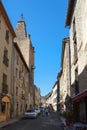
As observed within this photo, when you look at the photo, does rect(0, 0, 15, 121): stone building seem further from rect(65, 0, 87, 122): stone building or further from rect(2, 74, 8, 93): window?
rect(65, 0, 87, 122): stone building

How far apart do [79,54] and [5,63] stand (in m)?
15.2

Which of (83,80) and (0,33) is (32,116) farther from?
(83,80)

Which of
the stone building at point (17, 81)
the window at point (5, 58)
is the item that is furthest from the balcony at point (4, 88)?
the stone building at point (17, 81)

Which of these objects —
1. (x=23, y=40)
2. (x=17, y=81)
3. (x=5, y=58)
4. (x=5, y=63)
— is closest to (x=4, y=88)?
(x=5, y=63)

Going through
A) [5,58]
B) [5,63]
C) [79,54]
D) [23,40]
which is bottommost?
[79,54]

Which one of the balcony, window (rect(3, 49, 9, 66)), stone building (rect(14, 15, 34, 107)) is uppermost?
stone building (rect(14, 15, 34, 107))

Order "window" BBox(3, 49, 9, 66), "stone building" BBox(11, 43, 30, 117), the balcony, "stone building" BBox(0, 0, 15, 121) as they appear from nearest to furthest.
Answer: "stone building" BBox(0, 0, 15, 121) → the balcony → "window" BBox(3, 49, 9, 66) → "stone building" BBox(11, 43, 30, 117)

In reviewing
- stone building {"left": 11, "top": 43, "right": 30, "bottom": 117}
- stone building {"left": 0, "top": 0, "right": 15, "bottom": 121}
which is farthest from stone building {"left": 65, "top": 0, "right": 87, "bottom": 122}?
stone building {"left": 11, "top": 43, "right": 30, "bottom": 117}

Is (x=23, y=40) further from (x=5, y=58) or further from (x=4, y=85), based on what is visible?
(x=4, y=85)

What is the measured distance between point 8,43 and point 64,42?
12.8 metres

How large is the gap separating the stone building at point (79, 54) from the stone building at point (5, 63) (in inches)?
342

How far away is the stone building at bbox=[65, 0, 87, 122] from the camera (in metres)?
15.7

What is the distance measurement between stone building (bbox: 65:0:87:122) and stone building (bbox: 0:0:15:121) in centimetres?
868

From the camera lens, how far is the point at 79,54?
59.1ft
